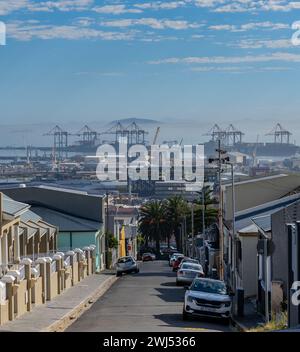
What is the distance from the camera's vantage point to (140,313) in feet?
91.2

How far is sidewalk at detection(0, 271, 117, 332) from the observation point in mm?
23219

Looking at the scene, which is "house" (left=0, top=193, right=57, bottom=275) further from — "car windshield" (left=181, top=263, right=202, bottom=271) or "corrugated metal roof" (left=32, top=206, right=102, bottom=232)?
"corrugated metal roof" (left=32, top=206, right=102, bottom=232)

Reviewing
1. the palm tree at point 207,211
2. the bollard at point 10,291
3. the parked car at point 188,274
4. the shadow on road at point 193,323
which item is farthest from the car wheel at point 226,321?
the palm tree at point 207,211

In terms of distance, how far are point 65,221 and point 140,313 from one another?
3499 centimetres

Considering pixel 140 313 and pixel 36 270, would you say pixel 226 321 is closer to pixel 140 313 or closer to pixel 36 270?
pixel 140 313

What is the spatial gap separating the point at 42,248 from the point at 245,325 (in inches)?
959

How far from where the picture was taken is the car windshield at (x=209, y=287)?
27.3 meters

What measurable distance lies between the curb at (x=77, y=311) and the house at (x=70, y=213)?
50.9 feet

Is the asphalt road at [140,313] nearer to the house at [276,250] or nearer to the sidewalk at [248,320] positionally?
the sidewalk at [248,320]

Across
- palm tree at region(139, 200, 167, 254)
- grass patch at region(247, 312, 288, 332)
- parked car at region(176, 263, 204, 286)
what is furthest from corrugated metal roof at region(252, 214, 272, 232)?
palm tree at region(139, 200, 167, 254)

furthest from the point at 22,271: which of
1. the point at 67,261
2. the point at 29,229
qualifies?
the point at 29,229

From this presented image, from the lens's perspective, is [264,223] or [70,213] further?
[70,213]
